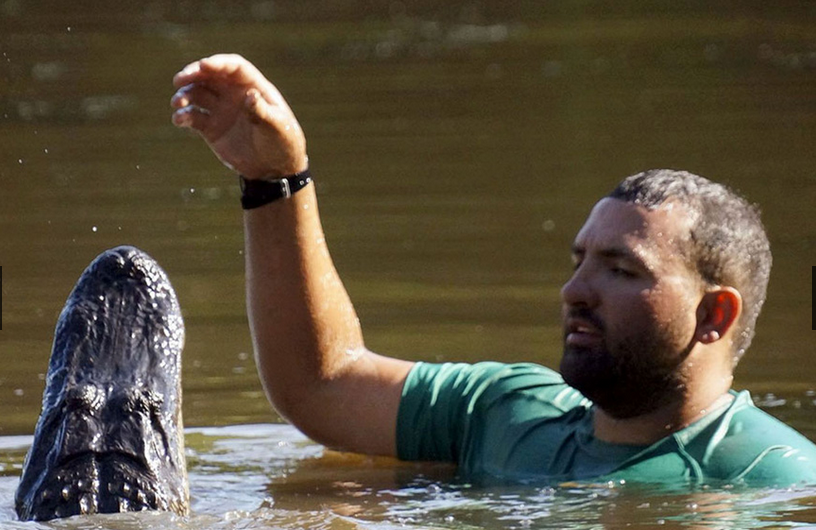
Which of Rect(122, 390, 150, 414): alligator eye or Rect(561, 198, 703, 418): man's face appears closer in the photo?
Rect(122, 390, 150, 414): alligator eye

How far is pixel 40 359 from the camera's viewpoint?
761 centimetres

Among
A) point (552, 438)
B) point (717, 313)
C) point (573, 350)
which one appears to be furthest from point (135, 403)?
point (717, 313)

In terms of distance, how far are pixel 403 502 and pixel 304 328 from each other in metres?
0.62

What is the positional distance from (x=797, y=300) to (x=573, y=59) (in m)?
8.96

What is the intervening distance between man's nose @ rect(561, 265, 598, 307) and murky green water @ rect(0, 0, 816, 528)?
539 millimetres

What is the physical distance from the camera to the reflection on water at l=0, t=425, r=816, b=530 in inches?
205

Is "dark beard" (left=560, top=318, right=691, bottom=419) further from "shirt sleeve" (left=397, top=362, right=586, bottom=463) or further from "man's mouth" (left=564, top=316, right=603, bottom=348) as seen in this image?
"shirt sleeve" (left=397, top=362, right=586, bottom=463)

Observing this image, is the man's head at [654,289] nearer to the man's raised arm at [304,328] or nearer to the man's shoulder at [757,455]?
the man's shoulder at [757,455]

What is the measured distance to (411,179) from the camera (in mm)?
11414

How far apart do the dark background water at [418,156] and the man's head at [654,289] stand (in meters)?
1.20

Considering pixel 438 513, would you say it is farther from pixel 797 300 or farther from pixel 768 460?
pixel 797 300

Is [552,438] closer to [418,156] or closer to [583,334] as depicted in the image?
[583,334]

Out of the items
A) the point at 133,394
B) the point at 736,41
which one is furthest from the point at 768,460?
the point at 736,41

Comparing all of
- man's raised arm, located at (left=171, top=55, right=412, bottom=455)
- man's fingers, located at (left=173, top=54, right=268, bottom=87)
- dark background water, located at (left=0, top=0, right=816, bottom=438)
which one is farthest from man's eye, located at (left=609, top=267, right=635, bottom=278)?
dark background water, located at (left=0, top=0, right=816, bottom=438)
